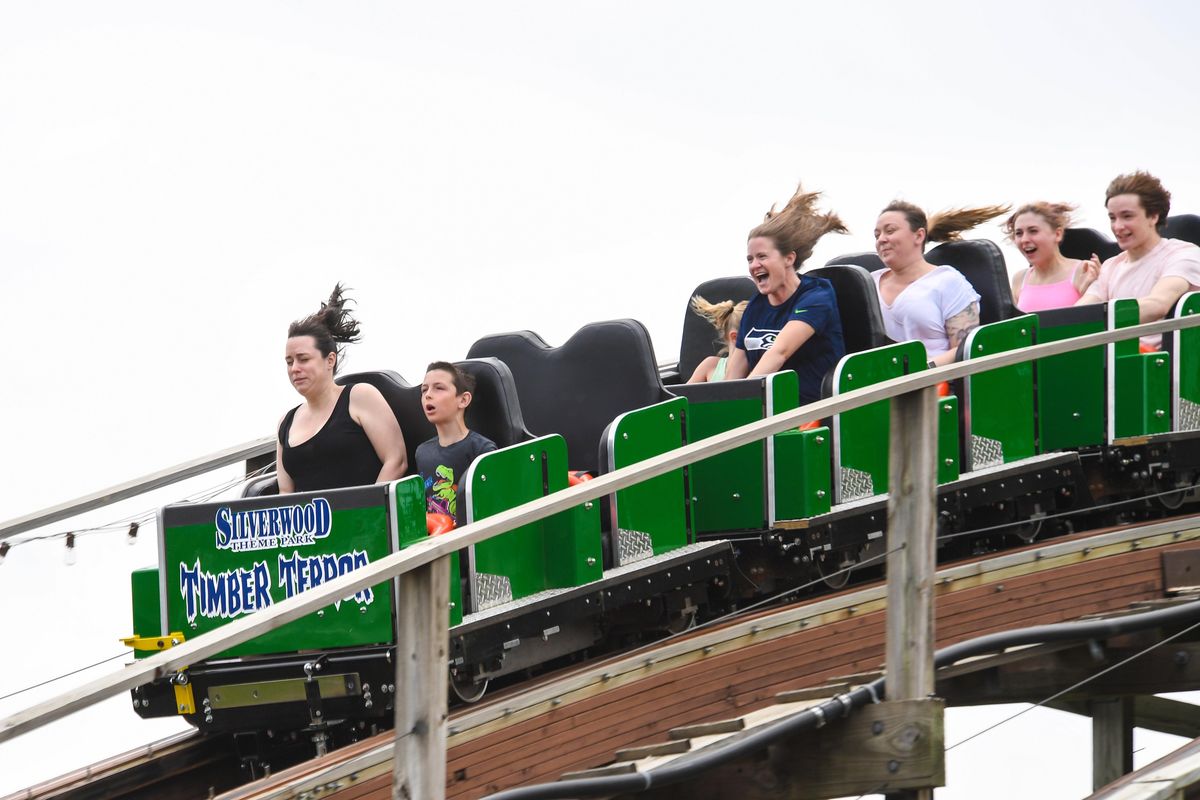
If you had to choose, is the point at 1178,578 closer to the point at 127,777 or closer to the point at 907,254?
the point at 907,254

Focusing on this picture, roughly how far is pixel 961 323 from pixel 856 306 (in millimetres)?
446

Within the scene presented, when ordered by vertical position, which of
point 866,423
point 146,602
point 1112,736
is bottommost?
point 1112,736

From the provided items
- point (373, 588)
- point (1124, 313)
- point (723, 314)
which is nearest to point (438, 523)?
point (373, 588)

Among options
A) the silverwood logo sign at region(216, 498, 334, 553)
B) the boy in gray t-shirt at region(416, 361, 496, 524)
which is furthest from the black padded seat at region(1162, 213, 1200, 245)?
the silverwood logo sign at region(216, 498, 334, 553)

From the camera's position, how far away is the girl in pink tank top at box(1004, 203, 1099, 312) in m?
6.12

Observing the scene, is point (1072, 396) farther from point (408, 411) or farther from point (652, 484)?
point (408, 411)

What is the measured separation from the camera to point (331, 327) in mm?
4961

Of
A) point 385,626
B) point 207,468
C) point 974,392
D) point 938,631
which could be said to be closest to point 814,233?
point 974,392

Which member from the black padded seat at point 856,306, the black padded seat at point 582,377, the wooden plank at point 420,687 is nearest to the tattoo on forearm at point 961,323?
the black padded seat at point 856,306

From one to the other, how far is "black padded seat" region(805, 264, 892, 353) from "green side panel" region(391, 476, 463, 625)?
6.33 feet

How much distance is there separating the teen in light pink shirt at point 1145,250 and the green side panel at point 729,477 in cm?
208

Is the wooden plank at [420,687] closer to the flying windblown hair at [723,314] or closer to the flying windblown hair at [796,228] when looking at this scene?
the flying windblown hair at [796,228]

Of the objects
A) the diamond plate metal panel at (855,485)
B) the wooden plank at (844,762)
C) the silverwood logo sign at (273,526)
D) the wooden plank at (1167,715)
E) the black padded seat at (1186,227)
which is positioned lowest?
the wooden plank at (1167,715)

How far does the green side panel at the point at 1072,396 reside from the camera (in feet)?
19.0
